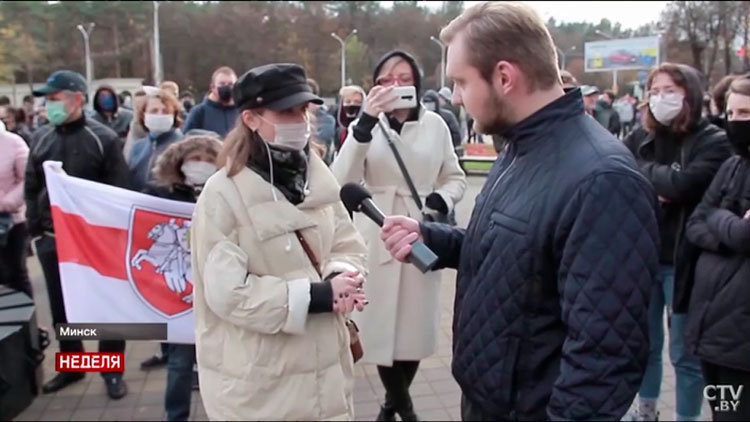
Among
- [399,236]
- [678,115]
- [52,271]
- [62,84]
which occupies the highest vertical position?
[62,84]

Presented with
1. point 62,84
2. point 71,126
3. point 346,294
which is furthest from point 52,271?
point 346,294

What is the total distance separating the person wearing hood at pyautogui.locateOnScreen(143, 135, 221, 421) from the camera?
3.62m

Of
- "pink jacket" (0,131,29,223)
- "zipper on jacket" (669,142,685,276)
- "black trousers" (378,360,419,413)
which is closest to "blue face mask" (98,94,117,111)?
"pink jacket" (0,131,29,223)

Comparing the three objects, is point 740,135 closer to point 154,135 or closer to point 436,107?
point 154,135

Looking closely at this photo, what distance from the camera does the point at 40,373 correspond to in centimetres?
204

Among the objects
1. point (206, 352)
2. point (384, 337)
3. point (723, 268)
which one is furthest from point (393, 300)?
point (723, 268)

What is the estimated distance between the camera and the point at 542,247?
1.67 m

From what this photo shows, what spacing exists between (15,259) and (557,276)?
4326mm

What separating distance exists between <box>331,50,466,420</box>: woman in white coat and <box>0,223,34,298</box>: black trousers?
2.56 metres

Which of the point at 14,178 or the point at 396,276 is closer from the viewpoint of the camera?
the point at 396,276

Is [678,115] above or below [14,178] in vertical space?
above

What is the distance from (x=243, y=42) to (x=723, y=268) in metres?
68.5

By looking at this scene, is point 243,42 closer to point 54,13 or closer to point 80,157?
point 54,13

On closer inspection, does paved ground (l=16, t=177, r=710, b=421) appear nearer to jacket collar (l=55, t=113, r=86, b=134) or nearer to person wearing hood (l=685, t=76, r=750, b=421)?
person wearing hood (l=685, t=76, r=750, b=421)
